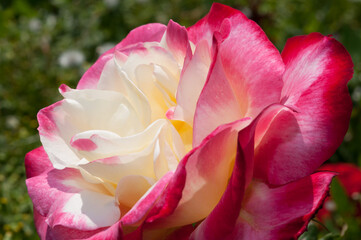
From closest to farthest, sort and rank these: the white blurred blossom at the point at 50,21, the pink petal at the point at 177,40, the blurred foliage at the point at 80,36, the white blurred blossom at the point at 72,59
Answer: the pink petal at the point at 177,40 < the blurred foliage at the point at 80,36 < the white blurred blossom at the point at 72,59 < the white blurred blossom at the point at 50,21

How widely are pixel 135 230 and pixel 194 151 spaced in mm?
96

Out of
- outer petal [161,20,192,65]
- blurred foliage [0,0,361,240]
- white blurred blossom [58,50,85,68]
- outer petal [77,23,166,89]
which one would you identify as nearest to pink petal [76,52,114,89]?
outer petal [77,23,166,89]

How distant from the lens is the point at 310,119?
0.40 meters

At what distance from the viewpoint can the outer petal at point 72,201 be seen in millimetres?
423

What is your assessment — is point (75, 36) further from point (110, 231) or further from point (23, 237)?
point (110, 231)

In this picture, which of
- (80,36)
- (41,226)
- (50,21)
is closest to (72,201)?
(41,226)

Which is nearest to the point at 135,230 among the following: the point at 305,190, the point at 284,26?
the point at 305,190

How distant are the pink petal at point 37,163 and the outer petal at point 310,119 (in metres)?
0.25

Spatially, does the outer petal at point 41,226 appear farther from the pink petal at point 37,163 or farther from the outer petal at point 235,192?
the outer petal at point 235,192

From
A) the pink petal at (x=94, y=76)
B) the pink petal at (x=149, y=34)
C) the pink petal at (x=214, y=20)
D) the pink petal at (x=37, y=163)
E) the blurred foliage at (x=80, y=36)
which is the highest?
the pink petal at (x=214, y=20)

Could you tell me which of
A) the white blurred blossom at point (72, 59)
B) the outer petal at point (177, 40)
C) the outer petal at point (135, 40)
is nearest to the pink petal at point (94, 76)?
the outer petal at point (135, 40)

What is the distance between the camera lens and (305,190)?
0.39 metres

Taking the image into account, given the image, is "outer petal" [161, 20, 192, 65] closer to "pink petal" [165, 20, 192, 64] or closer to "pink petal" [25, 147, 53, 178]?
"pink petal" [165, 20, 192, 64]

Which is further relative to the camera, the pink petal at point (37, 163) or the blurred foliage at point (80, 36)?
the blurred foliage at point (80, 36)
